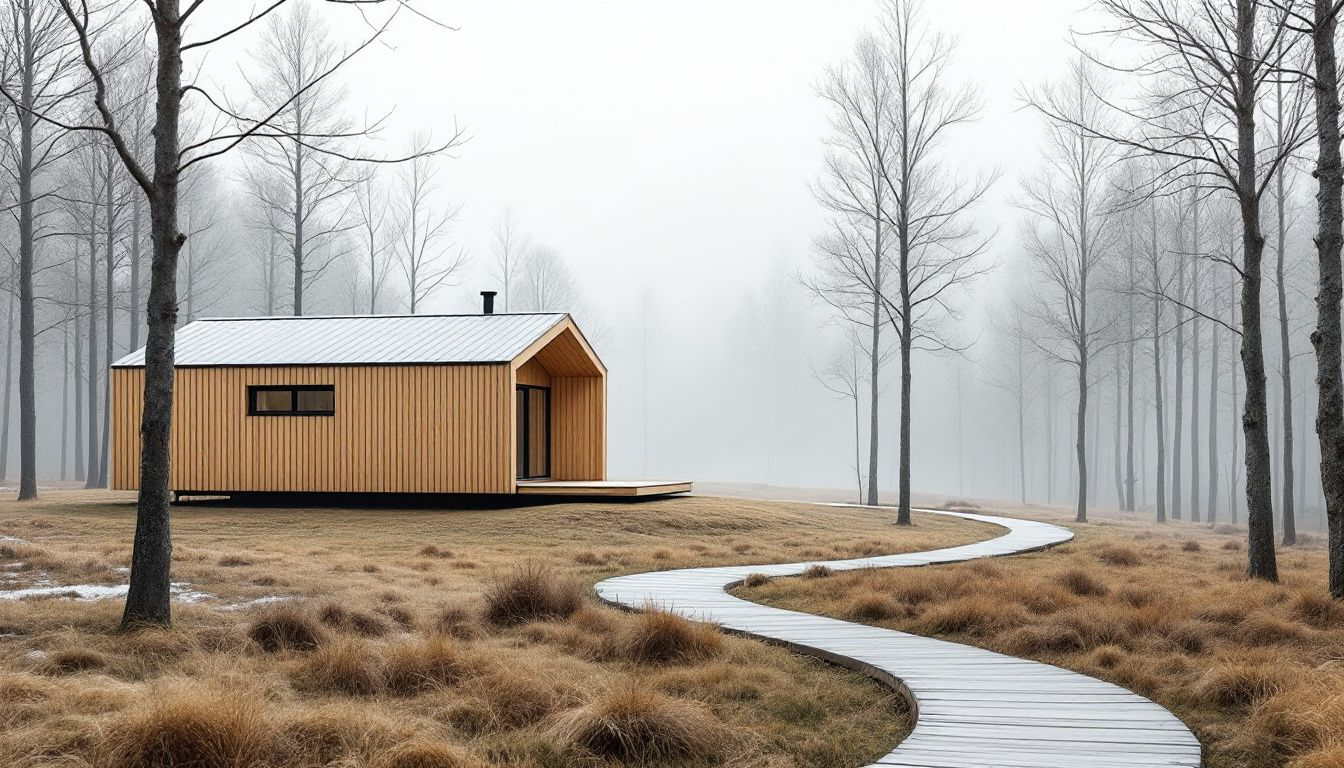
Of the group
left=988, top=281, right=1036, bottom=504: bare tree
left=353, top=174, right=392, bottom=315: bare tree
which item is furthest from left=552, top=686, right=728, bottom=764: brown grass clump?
left=988, top=281, right=1036, bottom=504: bare tree

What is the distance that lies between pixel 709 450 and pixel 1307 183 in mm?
41156

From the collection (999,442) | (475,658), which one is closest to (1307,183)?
(999,442)

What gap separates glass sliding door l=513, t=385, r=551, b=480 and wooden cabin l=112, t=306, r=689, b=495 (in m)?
0.74

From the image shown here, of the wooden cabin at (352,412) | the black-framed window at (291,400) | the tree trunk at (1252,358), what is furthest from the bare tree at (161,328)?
the black-framed window at (291,400)

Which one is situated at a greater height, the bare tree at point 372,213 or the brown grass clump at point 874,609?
the bare tree at point 372,213

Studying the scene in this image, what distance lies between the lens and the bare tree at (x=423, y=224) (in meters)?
31.6

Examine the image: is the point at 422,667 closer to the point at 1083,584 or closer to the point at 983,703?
the point at 983,703

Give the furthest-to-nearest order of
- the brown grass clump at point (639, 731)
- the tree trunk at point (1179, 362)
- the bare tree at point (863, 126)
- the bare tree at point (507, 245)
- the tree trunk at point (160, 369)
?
the bare tree at point (507, 245)
the tree trunk at point (1179, 362)
the bare tree at point (863, 126)
the tree trunk at point (160, 369)
the brown grass clump at point (639, 731)

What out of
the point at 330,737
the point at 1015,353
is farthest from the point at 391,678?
the point at 1015,353

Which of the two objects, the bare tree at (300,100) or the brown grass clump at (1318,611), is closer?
the brown grass clump at (1318,611)

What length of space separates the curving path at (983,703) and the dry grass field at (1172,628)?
31cm

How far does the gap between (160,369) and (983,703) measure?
5.62 metres

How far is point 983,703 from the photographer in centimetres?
521

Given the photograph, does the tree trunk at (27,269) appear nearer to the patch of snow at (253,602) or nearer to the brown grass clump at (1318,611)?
the patch of snow at (253,602)
